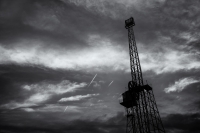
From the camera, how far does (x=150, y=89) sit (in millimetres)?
41656

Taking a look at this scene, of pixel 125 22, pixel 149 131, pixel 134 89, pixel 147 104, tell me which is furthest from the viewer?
pixel 125 22

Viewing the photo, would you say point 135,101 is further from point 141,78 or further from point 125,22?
point 125,22

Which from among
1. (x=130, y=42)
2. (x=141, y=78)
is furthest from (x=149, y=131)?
(x=130, y=42)

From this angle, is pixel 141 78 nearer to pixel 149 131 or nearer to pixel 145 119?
pixel 145 119

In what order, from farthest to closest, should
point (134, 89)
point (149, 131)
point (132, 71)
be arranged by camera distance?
point (132, 71) → point (134, 89) → point (149, 131)

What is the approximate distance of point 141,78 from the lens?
1769 inches

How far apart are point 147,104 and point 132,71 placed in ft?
36.5

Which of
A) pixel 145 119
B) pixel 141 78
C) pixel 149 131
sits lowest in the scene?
pixel 149 131

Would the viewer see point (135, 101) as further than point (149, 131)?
Yes

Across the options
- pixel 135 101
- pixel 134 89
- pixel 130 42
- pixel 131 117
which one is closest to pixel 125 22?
pixel 130 42

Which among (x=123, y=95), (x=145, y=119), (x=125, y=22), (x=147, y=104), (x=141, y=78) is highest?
(x=125, y=22)

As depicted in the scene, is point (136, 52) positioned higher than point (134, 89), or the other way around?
point (136, 52)

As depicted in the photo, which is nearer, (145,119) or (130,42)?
(145,119)

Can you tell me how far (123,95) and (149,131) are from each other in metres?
12.2
